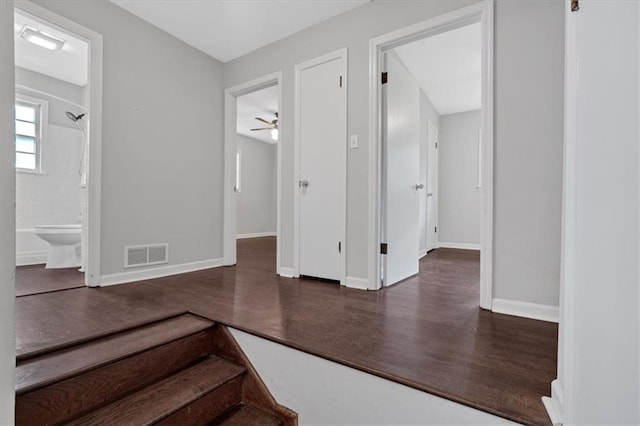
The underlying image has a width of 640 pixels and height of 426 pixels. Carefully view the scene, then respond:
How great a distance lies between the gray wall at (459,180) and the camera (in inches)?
209

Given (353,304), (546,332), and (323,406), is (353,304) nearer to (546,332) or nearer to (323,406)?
(323,406)

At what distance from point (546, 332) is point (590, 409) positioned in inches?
38.2

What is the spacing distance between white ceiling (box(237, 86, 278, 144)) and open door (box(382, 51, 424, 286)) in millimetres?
1871

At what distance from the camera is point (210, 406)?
1.29m

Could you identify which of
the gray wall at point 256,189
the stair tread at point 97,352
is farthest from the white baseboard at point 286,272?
the gray wall at point 256,189

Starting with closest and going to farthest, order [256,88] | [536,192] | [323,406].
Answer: [323,406]
[536,192]
[256,88]

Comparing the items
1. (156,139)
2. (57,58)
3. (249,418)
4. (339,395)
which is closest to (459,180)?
(156,139)

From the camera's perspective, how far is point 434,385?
1.03 meters

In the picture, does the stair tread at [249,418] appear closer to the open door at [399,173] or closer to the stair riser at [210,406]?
the stair riser at [210,406]

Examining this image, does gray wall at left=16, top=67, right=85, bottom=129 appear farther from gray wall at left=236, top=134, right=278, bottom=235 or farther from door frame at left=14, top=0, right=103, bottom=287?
gray wall at left=236, top=134, right=278, bottom=235

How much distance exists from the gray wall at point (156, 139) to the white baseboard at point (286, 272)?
0.91 metres

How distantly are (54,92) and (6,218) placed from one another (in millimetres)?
4482

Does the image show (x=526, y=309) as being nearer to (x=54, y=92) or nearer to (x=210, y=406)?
(x=210, y=406)

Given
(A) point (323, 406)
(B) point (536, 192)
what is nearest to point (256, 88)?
(B) point (536, 192)
